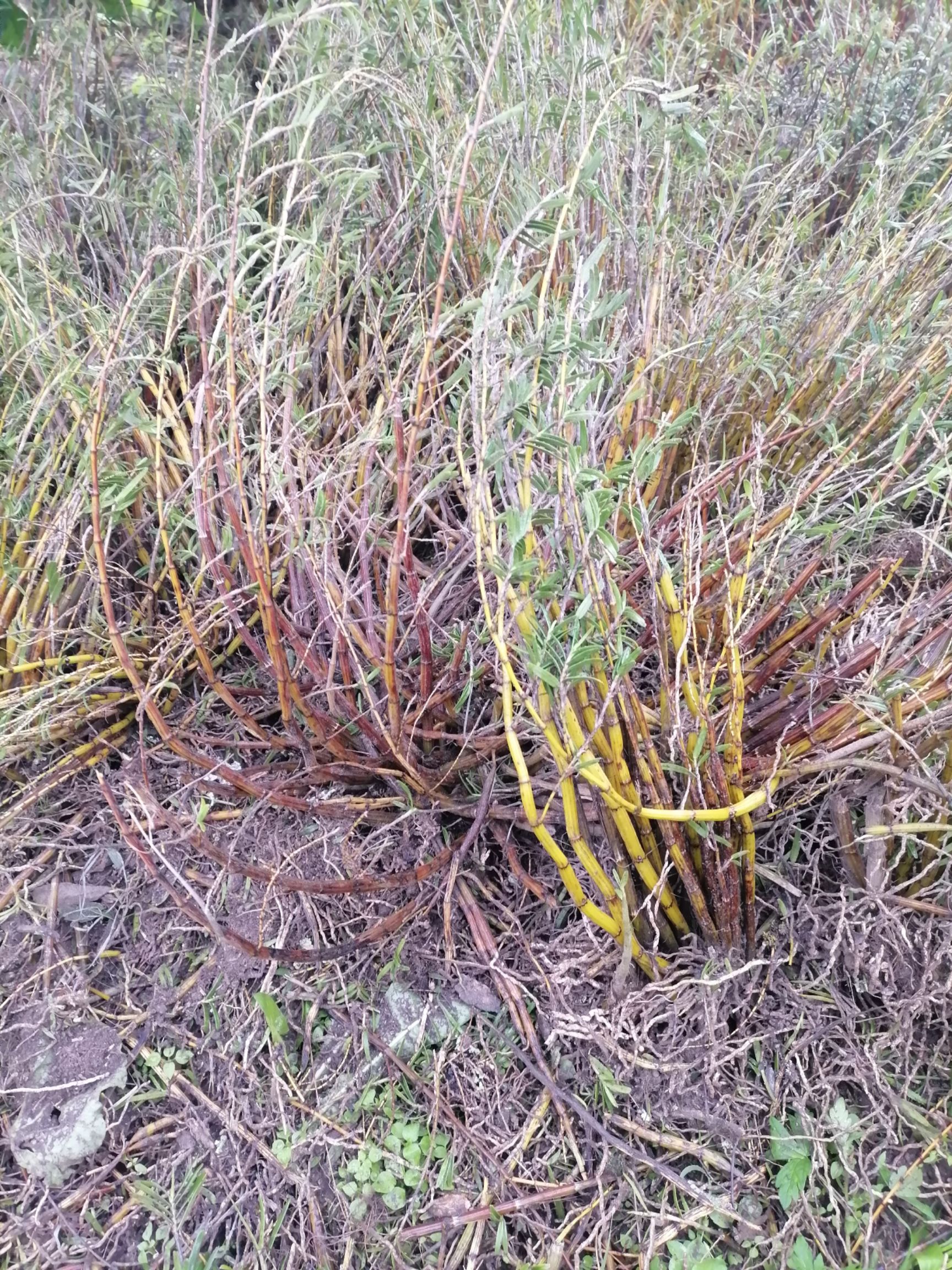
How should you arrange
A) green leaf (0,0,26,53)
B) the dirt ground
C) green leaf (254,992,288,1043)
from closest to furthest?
1. the dirt ground
2. green leaf (254,992,288,1043)
3. green leaf (0,0,26,53)

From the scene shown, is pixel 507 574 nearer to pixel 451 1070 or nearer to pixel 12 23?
pixel 451 1070

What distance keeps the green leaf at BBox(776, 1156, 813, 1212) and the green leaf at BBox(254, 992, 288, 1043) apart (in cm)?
83

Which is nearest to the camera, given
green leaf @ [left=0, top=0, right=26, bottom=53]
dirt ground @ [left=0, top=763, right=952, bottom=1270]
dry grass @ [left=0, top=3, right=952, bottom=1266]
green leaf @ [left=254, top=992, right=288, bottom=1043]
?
dry grass @ [left=0, top=3, right=952, bottom=1266]

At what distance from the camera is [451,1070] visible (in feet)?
4.73

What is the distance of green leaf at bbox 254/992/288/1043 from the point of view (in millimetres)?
1436

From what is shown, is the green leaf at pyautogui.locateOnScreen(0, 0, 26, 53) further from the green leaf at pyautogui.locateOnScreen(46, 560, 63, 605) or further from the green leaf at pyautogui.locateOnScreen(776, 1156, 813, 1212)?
the green leaf at pyautogui.locateOnScreen(776, 1156, 813, 1212)

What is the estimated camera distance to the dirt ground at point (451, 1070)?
132cm

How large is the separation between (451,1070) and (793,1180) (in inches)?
21.9

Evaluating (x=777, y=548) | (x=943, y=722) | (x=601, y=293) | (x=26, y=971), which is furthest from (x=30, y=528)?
(x=943, y=722)

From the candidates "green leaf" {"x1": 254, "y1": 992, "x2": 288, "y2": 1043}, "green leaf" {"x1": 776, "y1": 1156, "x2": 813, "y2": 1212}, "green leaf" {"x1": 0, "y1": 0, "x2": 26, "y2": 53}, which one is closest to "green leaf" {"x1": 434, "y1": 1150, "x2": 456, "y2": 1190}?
"green leaf" {"x1": 254, "y1": 992, "x2": 288, "y2": 1043}

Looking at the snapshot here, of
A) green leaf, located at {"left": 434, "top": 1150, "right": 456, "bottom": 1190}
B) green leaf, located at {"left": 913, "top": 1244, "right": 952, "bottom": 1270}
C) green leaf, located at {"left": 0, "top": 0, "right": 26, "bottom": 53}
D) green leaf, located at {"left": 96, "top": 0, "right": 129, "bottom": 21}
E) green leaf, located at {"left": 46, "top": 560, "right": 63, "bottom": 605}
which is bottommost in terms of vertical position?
green leaf, located at {"left": 434, "top": 1150, "right": 456, "bottom": 1190}

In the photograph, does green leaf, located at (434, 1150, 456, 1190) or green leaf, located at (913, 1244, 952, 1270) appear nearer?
green leaf, located at (913, 1244, 952, 1270)

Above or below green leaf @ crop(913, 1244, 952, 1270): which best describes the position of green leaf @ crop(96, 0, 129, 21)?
above

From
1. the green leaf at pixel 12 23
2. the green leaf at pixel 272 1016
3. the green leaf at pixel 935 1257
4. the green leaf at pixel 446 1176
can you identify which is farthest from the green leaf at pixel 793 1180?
the green leaf at pixel 12 23
